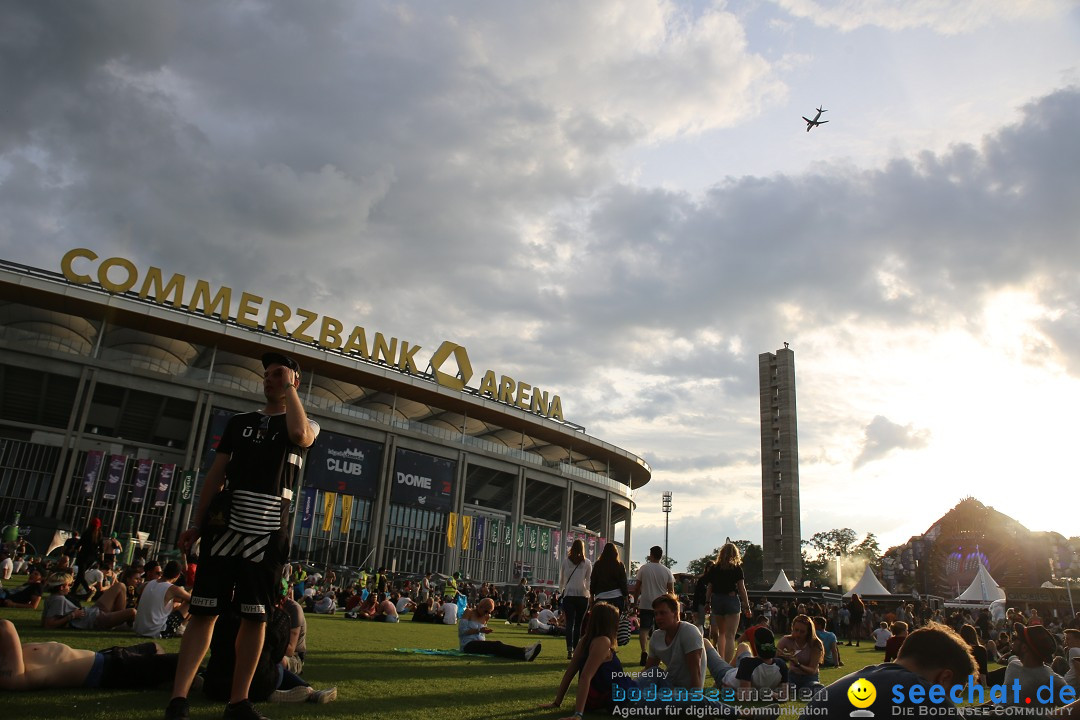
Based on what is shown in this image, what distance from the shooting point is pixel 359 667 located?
23.2ft

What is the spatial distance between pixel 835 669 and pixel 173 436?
1568 inches

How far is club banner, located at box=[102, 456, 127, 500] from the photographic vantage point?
118 feet

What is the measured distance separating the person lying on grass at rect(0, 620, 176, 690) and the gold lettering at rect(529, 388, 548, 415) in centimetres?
4793

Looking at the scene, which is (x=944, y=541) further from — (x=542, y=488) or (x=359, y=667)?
(x=359, y=667)

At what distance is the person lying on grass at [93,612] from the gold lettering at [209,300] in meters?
33.2

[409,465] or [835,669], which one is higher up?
[409,465]

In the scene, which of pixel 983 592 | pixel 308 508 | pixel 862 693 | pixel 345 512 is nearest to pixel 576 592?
pixel 862 693

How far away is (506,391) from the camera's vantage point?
51219 mm

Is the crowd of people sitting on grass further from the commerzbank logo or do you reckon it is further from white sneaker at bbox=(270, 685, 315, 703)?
the commerzbank logo

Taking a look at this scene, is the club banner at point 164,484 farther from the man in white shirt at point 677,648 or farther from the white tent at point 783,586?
the man in white shirt at point 677,648

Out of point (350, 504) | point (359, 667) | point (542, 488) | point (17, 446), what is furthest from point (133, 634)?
point (542, 488)

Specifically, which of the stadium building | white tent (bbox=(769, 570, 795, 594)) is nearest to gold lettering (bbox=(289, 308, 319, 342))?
the stadium building

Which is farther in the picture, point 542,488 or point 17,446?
point 542,488

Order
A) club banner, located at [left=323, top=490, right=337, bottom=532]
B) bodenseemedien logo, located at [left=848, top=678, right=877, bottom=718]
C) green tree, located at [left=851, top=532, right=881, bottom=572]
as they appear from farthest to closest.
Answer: green tree, located at [left=851, top=532, right=881, bottom=572] < club banner, located at [left=323, top=490, right=337, bottom=532] < bodenseemedien logo, located at [left=848, top=678, right=877, bottom=718]
